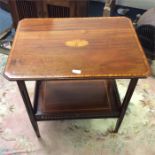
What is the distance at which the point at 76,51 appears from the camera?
870mm

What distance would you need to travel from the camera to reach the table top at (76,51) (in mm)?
765

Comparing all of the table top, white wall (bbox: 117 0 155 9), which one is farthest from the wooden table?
white wall (bbox: 117 0 155 9)

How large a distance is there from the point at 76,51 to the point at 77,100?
0.34 meters

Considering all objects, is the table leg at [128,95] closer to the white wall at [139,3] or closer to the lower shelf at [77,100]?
the lower shelf at [77,100]

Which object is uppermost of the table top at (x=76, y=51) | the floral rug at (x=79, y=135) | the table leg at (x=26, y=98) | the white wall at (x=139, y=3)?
the table top at (x=76, y=51)

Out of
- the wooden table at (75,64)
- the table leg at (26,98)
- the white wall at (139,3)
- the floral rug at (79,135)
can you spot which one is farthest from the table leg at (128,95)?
the white wall at (139,3)

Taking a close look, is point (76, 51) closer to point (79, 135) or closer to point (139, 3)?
point (79, 135)

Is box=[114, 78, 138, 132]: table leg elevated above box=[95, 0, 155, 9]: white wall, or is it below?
above

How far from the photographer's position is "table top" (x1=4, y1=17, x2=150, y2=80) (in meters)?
0.77

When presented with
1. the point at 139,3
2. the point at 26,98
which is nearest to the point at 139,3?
the point at 139,3

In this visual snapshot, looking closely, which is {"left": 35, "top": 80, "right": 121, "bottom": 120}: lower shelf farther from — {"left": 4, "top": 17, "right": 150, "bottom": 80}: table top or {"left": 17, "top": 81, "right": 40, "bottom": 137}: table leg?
{"left": 4, "top": 17, "right": 150, "bottom": 80}: table top

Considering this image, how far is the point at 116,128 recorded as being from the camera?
3.79 feet

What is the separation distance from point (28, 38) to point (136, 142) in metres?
0.83

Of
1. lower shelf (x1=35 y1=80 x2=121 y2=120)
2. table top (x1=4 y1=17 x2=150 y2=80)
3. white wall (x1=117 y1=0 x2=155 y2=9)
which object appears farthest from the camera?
white wall (x1=117 y1=0 x2=155 y2=9)
